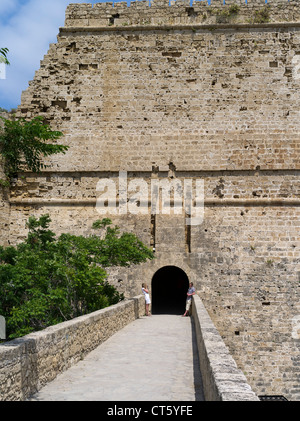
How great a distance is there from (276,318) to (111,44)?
8.87m

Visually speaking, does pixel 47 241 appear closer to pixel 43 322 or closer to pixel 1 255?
pixel 1 255

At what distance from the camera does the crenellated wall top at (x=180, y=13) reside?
13539 mm

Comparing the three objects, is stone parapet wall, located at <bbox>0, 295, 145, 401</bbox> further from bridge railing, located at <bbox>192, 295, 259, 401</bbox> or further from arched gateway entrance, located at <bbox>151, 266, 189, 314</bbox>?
arched gateway entrance, located at <bbox>151, 266, 189, 314</bbox>

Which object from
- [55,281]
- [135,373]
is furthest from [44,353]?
[55,281]

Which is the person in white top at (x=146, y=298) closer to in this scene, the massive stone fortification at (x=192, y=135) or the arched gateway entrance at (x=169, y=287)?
the massive stone fortification at (x=192, y=135)

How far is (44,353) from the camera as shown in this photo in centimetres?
481

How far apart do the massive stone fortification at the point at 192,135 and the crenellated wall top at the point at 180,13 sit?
33mm

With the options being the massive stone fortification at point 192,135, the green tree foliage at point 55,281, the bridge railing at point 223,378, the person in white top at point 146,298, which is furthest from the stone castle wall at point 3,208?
the bridge railing at point 223,378

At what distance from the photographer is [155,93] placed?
13.4 meters

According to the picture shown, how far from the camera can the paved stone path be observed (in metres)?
4.49

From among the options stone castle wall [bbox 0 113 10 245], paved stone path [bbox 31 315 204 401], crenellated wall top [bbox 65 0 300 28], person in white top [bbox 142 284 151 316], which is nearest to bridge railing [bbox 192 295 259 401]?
paved stone path [bbox 31 315 204 401]

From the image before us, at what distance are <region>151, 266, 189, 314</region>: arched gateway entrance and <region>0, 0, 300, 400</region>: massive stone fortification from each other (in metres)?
4.93

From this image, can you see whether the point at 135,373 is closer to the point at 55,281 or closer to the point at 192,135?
the point at 55,281

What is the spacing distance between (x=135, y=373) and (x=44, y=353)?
46.2 inches
